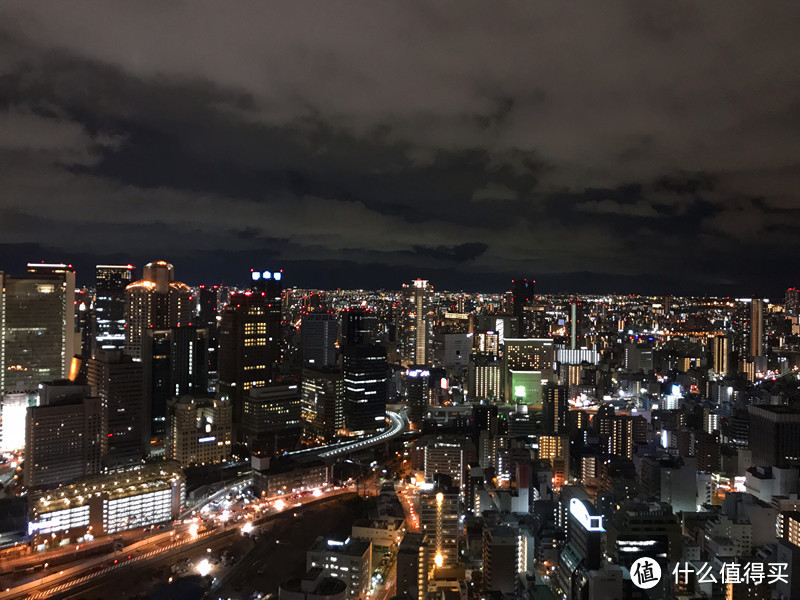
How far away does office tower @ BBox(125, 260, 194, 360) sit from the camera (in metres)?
20.1

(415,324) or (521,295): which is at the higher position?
(521,295)

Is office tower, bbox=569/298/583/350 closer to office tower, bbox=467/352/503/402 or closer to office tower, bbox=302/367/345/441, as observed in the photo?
office tower, bbox=467/352/503/402

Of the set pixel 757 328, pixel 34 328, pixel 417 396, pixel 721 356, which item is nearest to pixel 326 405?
pixel 417 396

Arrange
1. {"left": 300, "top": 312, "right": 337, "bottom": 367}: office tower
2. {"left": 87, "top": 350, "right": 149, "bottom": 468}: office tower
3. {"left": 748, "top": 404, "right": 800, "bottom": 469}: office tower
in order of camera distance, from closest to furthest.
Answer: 1. {"left": 748, "top": 404, "right": 800, "bottom": 469}: office tower
2. {"left": 87, "top": 350, "right": 149, "bottom": 468}: office tower
3. {"left": 300, "top": 312, "right": 337, "bottom": 367}: office tower

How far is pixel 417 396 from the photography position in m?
18.8

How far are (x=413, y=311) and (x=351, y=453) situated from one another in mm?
12831

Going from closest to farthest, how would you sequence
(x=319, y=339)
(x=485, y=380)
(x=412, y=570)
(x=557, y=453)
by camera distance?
(x=412, y=570)
(x=557, y=453)
(x=485, y=380)
(x=319, y=339)

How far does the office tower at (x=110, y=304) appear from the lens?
20.3 metres

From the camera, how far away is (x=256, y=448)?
47.9ft

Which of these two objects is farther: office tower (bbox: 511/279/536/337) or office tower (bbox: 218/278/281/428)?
office tower (bbox: 511/279/536/337)

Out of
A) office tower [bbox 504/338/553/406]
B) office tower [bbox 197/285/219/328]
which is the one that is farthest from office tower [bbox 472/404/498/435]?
office tower [bbox 197/285/219/328]

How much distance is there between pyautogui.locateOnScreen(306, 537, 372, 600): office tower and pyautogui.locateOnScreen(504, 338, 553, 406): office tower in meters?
12.1

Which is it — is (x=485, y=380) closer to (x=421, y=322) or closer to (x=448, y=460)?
(x=421, y=322)

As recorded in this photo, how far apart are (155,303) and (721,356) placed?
21.0 meters
